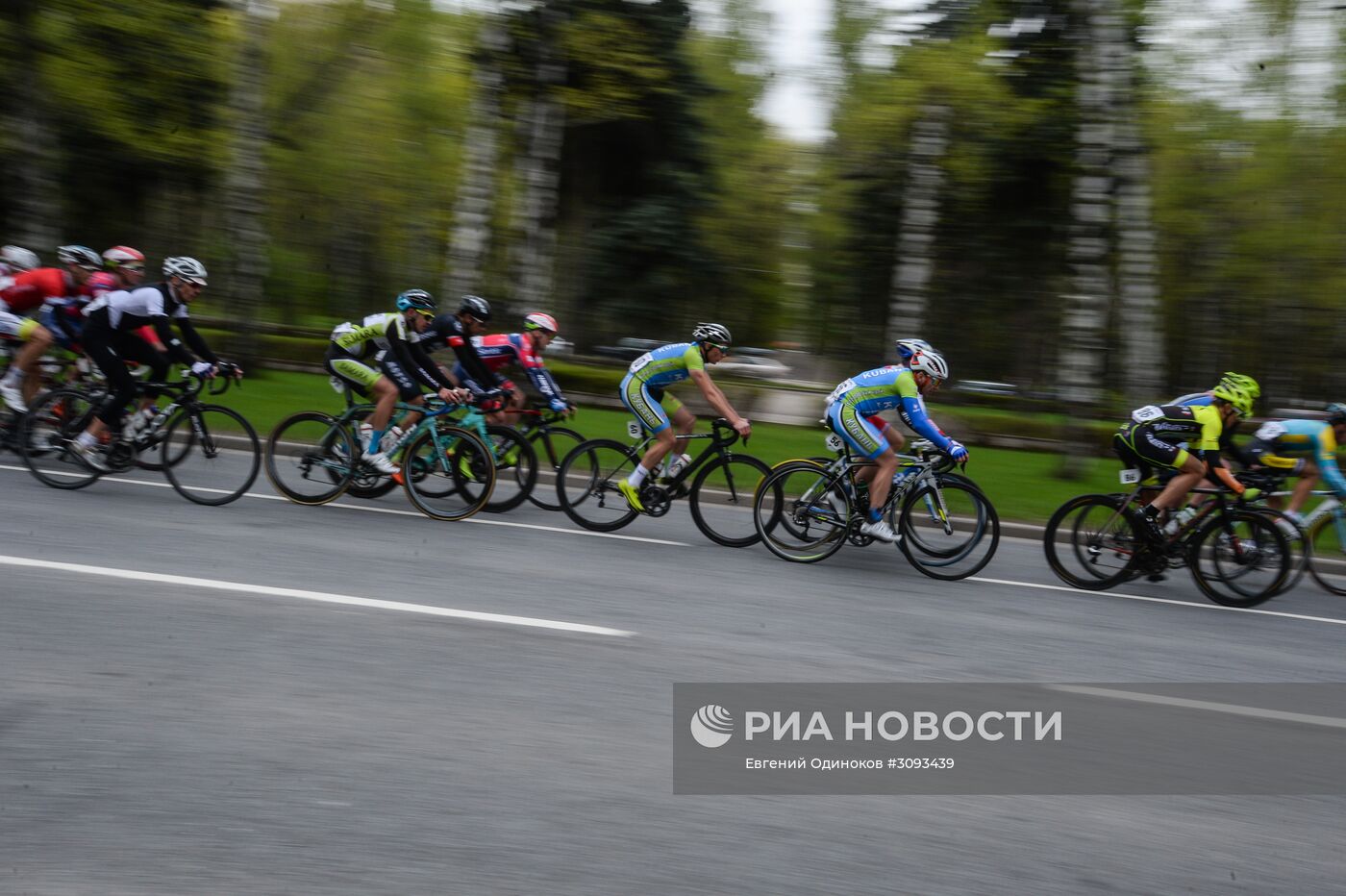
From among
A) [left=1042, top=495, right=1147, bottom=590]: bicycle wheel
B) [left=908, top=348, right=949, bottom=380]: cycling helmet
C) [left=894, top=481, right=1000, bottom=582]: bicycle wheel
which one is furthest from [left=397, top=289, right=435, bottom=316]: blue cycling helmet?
[left=1042, top=495, right=1147, bottom=590]: bicycle wheel

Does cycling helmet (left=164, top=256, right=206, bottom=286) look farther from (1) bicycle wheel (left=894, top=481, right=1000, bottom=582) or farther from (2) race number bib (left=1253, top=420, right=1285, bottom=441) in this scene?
(2) race number bib (left=1253, top=420, right=1285, bottom=441)

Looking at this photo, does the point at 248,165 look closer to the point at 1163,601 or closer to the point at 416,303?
the point at 416,303

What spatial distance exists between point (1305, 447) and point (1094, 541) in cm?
247

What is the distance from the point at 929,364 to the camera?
9008 millimetres

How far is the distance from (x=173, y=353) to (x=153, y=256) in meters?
20.6

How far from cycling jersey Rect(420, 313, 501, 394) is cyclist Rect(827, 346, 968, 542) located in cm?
333

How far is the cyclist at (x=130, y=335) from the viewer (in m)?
9.57

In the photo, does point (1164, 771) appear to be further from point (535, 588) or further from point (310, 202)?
point (310, 202)

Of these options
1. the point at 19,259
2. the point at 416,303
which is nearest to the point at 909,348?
the point at 416,303

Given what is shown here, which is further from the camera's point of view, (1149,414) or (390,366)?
(390,366)

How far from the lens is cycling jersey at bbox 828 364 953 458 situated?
29.4 feet

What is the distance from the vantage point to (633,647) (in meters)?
6.20

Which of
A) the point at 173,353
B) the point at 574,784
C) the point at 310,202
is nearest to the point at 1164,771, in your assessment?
the point at 574,784

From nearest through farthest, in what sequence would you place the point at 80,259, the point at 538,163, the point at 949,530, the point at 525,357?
the point at 949,530 → the point at 525,357 → the point at 80,259 → the point at 538,163
